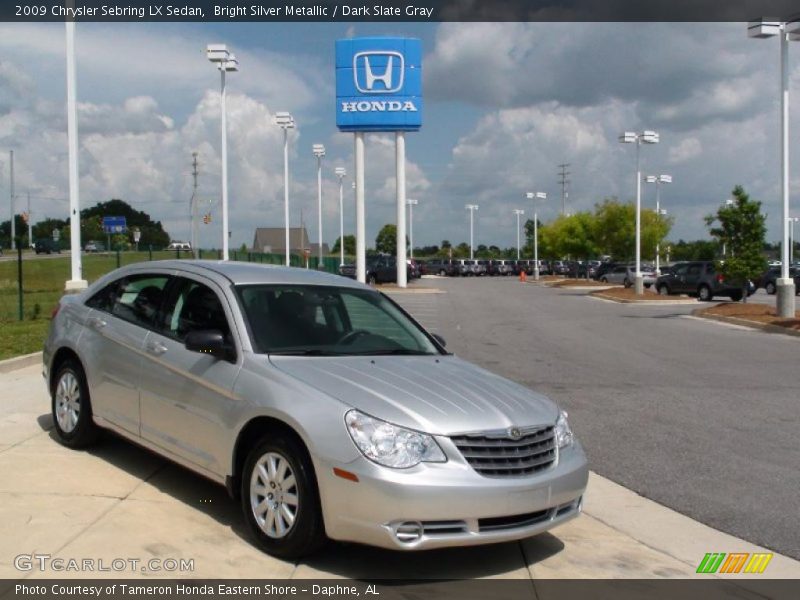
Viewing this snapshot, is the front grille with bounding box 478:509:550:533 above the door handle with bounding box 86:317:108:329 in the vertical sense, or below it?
below

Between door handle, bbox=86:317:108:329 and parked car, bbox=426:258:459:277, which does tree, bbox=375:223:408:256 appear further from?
door handle, bbox=86:317:108:329

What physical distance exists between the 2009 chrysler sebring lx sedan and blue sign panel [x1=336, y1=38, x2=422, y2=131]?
3896 centimetres

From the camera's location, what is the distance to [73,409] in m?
7.41

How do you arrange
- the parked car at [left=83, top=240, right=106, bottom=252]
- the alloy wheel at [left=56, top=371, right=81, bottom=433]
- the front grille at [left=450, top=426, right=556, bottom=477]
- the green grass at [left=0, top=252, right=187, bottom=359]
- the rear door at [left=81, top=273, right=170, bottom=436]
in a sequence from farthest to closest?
1. the parked car at [left=83, top=240, right=106, bottom=252]
2. the green grass at [left=0, top=252, right=187, bottom=359]
3. the alloy wheel at [left=56, top=371, right=81, bottom=433]
4. the rear door at [left=81, top=273, right=170, bottom=436]
5. the front grille at [left=450, top=426, right=556, bottom=477]

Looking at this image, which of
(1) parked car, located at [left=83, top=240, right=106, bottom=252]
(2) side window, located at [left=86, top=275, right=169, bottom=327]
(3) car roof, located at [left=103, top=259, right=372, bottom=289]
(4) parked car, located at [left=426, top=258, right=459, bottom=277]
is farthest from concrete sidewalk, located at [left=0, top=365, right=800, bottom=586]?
(4) parked car, located at [left=426, top=258, right=459, bottom=277]

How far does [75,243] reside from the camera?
17.7m

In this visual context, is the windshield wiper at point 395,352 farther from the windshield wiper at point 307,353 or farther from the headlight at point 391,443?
the headlight at point 391,443

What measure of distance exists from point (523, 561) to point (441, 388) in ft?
3.79

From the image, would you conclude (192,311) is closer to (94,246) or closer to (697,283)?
(697,283)

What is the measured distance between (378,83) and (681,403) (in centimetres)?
3634

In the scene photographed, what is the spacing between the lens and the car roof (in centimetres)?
650

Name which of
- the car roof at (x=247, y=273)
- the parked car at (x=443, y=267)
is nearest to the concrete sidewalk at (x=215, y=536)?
the car roof at (x=247, y=273)

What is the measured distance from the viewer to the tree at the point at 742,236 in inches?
1115

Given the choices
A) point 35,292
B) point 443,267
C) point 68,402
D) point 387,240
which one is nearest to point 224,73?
point 35,292
